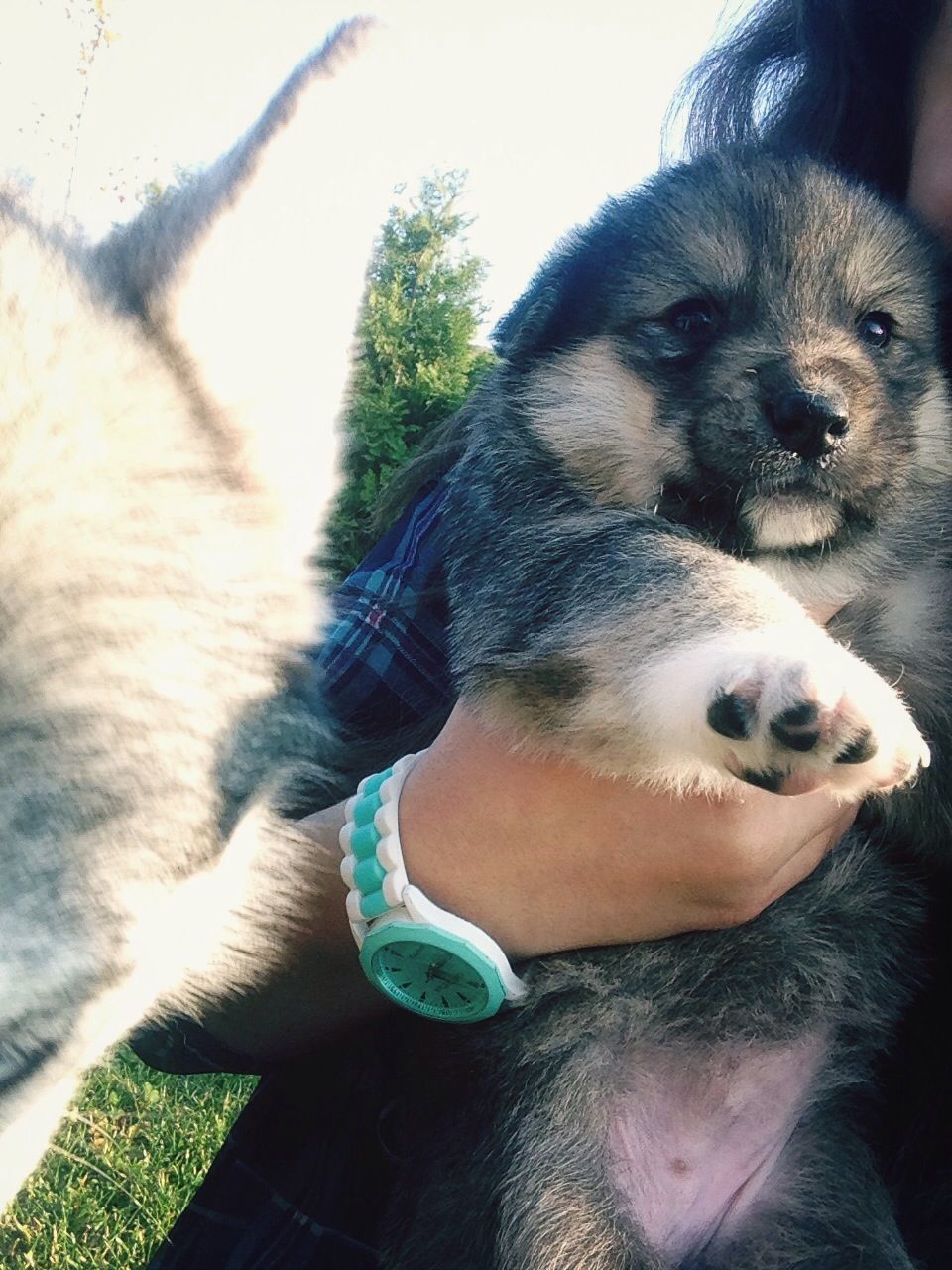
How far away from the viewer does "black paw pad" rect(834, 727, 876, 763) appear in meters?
1.34

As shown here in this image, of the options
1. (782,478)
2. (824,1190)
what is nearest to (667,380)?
(782,478)

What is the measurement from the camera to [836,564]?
6.24ft

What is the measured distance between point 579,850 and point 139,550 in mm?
985

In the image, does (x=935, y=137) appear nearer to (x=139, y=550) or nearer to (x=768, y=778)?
(x=768, y=778)

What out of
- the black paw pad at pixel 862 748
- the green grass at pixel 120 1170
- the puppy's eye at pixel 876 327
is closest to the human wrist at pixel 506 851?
the black paw pad at pixel 862 748

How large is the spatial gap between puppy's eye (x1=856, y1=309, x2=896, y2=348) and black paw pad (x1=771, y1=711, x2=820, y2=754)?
0.88 metres

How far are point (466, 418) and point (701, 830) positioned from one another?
4.04 ft

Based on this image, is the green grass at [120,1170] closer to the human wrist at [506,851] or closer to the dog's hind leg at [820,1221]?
the human wrist at [506,851]

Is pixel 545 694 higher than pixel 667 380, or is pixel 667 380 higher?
pixel 667 380

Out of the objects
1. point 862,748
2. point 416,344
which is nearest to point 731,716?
point 862,748

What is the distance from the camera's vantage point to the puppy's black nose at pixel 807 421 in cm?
168

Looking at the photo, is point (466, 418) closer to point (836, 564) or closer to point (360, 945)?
point (836, 564)

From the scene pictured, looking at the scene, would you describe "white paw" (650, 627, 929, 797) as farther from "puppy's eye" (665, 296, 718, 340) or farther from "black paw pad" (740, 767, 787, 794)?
"puppy's eye" (665, 296, 718, 340)

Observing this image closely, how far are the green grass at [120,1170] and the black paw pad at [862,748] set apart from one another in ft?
7.55
